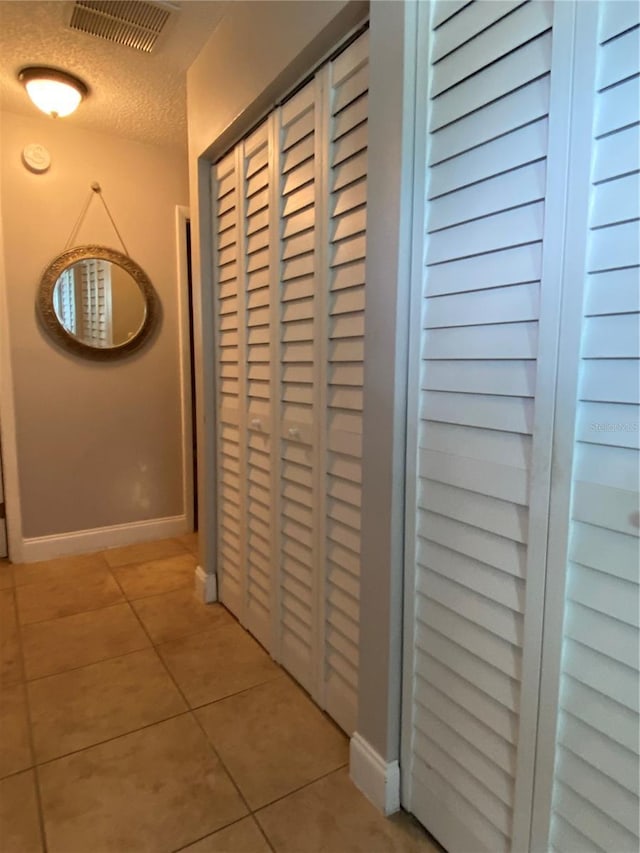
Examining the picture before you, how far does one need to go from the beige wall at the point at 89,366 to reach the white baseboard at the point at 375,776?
7.17ft

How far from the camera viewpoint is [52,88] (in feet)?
7.22

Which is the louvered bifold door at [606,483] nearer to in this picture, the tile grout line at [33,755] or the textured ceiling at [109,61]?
the tile grout line at [33,755]

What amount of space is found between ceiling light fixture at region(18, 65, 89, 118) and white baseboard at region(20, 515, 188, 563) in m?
2.19

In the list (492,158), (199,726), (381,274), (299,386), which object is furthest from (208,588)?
(492,158)

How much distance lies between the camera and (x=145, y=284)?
300cm

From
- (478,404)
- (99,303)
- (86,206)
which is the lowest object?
(478,404)

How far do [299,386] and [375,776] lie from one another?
1.12 m

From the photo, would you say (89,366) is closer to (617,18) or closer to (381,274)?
(381,274)

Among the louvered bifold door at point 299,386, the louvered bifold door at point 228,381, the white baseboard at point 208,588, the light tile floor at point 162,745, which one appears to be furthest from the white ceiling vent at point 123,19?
the light tile floor at point 162,745

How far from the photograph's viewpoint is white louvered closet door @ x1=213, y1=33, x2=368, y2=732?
140cm

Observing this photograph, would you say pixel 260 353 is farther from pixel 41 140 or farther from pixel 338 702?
pixel 41 140

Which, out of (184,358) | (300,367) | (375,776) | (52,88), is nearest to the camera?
(375,776)

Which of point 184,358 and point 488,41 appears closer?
point 488,41

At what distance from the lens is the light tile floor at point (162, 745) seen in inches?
49.5
